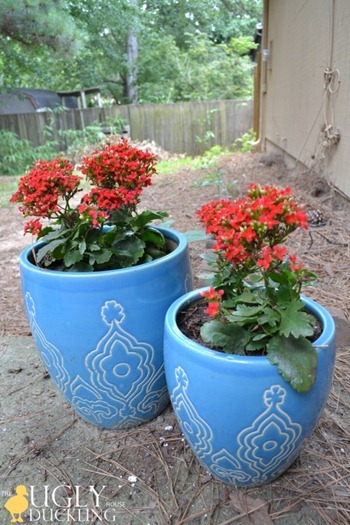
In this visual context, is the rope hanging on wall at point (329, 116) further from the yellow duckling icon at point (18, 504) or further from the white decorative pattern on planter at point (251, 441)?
the yellow duckling icon at point (18, 504)

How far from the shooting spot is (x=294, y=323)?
86 cm

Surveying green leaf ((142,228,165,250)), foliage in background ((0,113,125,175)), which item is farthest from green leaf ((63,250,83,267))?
foliage in background ((0,113,125,175))

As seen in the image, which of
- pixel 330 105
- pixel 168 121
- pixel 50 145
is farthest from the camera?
pixel 168 121

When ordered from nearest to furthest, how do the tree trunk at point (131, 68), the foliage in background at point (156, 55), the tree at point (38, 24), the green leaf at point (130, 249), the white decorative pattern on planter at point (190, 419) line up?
the white decorative pattern on planter at point (190, 419) → the green leaf at point (130, 249) → the tree at point (38, 24) → the foliage in background at point (156, 55) → the tree trunk at point (131, 68)

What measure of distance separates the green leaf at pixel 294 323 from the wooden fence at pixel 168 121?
29.9 ft

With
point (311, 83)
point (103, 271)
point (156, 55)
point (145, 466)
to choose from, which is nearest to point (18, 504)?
point (145, 466)

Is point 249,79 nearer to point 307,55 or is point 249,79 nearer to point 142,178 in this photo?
point 307,55

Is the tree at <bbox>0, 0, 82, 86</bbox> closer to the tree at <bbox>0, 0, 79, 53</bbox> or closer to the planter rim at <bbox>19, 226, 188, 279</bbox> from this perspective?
the tree at <bbox>0, 0, 79, 53</bbox>

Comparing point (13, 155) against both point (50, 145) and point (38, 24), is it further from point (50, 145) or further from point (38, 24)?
point (38, 24)

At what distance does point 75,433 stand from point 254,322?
2.65ft

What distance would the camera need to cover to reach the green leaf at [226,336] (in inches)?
36.5

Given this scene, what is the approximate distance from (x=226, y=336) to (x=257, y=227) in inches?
10.3

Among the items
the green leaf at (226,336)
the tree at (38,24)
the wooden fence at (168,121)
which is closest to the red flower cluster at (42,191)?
the green leaf at (226,336)

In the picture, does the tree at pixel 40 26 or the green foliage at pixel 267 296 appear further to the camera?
the tree at pixel 40 26
